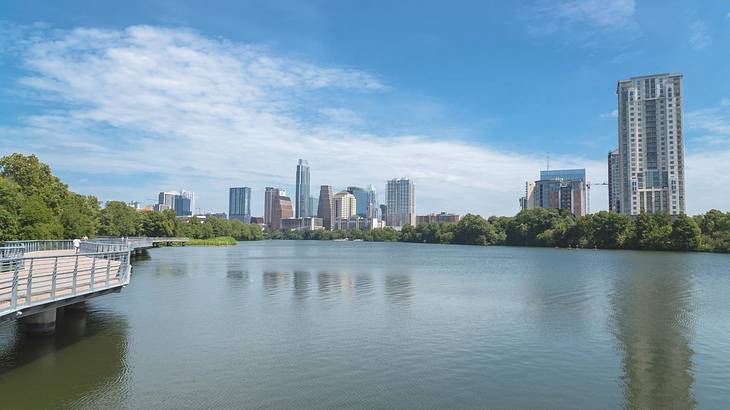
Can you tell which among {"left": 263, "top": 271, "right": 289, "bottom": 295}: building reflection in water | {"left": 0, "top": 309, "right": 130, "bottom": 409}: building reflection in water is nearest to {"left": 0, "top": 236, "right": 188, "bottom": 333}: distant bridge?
{"left": 0, "top": 309, "right": 130, "bottom": 409}: building reflection in water

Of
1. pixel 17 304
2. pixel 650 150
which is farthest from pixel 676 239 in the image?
pixel 17 304

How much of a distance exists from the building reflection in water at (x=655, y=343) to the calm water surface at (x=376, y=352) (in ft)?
0.23

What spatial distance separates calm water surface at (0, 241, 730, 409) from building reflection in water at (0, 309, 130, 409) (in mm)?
57

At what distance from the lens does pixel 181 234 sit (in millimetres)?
142000

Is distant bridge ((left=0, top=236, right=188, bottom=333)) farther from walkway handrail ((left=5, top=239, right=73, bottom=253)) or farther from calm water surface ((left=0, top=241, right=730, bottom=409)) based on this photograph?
walkway handrail ((left=5, top=239, right=73, bottom=253))

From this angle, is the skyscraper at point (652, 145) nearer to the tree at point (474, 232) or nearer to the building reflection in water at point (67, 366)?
the tree at point (474, 232)

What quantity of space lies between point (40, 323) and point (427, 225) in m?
171

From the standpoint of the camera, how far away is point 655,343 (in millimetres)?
20484

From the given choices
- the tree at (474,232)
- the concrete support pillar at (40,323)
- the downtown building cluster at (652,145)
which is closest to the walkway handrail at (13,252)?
the concrete support pillar at (40,323)

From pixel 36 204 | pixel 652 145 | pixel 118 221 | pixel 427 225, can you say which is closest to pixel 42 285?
pixel 36 204

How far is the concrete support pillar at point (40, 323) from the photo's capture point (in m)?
19.8

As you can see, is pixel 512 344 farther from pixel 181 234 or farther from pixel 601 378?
pixel 181 234

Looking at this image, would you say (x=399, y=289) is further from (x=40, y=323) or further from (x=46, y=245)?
(x=46, y=245)

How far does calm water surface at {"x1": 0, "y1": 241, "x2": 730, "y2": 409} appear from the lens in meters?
14.1
